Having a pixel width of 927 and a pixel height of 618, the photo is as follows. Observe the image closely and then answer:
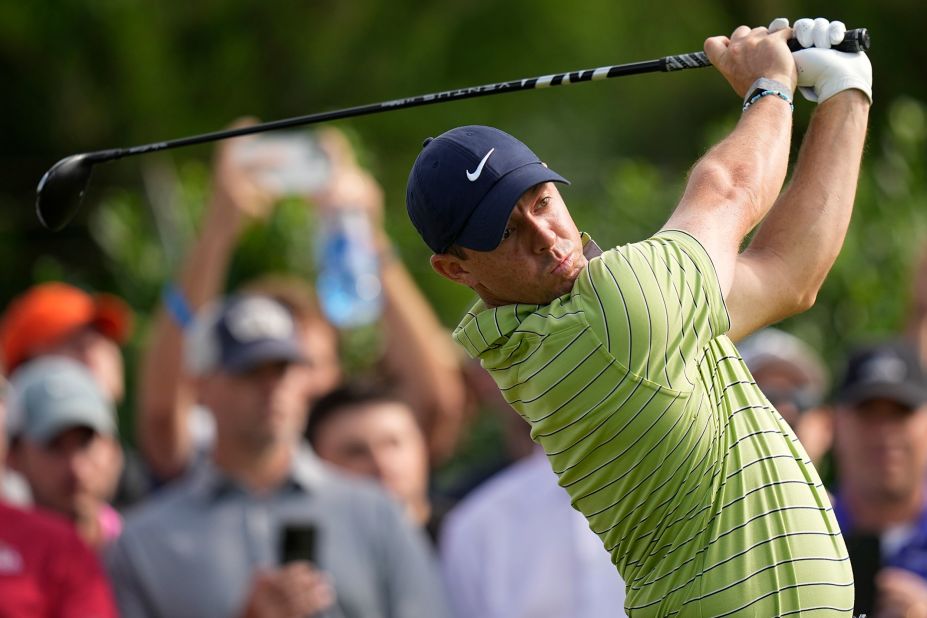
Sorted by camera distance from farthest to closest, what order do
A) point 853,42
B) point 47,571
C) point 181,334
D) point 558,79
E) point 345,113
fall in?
point 181,334 → point 47,571 → point 345,113 → point 558,79 → point 853,42

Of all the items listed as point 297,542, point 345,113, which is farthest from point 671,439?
point 297,542

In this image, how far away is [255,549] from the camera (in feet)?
17.9

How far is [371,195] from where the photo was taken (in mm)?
7047

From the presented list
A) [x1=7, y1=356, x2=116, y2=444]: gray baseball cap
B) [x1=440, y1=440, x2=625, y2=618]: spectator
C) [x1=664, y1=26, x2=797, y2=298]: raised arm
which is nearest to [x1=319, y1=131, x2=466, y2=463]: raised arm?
[x1=440, y1=440, x2=625, y2=618]: spectator

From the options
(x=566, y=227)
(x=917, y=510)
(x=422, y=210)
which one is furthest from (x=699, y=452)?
(x=917, y=510)

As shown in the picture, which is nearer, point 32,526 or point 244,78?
point 32,526

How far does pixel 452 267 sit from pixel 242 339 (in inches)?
103

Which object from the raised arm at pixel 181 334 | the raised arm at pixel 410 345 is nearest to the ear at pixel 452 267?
the raised arm at pixel 181 334

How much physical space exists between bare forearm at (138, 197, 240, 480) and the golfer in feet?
10.4

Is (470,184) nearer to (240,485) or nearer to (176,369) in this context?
(240,485)

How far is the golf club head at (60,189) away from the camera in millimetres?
4016

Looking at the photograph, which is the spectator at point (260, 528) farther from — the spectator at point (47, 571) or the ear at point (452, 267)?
the ear at point (452, 267)

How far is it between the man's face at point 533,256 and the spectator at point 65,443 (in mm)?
2875

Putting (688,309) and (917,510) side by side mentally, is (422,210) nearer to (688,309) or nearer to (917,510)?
(688,309)
